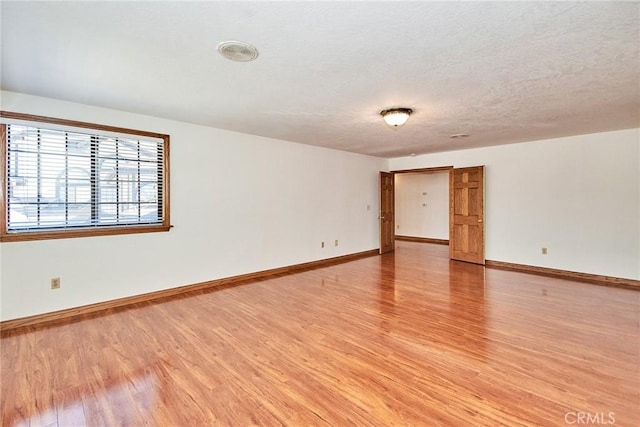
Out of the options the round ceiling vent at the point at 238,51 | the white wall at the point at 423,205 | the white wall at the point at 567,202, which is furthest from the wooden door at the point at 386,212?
the round ceiling vent at the point at 238,51

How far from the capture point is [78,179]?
11.5ft

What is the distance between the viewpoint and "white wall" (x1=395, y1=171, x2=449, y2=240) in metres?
8.87

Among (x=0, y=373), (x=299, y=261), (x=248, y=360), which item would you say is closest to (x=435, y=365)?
(x=248, y=360)

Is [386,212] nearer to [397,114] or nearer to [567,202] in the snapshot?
[567,202]

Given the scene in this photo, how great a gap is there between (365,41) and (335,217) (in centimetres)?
462

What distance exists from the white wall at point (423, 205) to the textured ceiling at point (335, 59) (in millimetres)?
4900

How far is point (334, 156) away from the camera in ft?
21.3

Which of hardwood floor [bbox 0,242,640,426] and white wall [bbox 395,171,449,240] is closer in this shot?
hardwood floor [bbox 0,242,640,426]

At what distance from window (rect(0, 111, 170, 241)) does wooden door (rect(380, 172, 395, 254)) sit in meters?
4.98

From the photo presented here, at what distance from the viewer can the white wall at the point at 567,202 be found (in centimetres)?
470

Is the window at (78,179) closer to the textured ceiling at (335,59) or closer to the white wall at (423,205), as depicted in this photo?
the textured ceiling at (335,59)

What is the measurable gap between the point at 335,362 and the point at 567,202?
205 inches

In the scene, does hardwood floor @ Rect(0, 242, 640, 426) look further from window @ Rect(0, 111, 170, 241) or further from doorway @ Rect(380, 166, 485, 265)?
doorway @ Rect(380, 166, 485, 265)

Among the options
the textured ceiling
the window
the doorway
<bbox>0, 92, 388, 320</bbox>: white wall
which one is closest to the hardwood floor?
<bbox>0, 92, 388, 320</bbox>: white wall
